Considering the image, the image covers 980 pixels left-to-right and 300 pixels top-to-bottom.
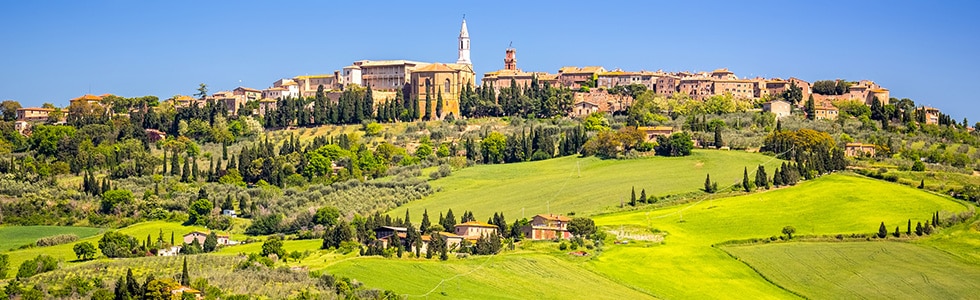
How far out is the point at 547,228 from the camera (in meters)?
73.2

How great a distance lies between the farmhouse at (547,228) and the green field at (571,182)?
255 inches

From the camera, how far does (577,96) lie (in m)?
126

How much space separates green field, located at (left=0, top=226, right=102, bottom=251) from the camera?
251 feet

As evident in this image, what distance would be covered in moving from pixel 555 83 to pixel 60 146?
158 feet

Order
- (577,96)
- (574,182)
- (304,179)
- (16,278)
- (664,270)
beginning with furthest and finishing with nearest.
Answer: (577,96) → (304,179) → (574,182) → (664,270) → (16,278)

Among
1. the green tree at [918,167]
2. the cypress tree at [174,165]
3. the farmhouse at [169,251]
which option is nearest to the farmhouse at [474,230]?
the farmhouse at [169,251]

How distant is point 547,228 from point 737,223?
10.6 meters

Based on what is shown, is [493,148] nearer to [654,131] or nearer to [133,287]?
[654,131]

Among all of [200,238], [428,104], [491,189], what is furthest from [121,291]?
[428,104]

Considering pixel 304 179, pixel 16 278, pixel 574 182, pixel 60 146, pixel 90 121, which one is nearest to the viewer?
pixel 16 278

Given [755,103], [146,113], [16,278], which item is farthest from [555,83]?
[16,278]

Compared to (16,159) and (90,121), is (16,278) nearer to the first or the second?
(16,159)

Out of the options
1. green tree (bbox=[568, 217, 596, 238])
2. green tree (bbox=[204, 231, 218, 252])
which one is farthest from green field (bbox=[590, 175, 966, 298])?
green tree (bbox=[204, 231, 218, 252])

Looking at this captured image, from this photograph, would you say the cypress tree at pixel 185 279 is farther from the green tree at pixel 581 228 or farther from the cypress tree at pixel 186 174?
the cypress tree at pixel 186 174
